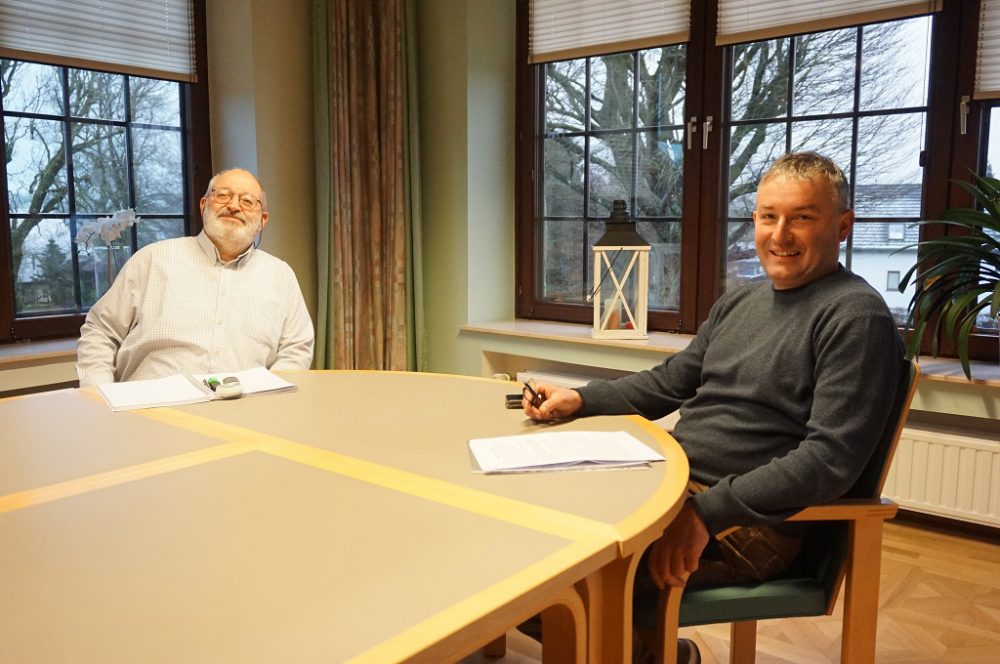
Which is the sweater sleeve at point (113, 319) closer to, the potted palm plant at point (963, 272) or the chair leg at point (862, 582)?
the chair leg at point (862, 582)

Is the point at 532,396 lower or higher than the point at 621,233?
lower

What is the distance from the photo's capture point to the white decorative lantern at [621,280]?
134 inches

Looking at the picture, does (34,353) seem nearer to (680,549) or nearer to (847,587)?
(680,549)

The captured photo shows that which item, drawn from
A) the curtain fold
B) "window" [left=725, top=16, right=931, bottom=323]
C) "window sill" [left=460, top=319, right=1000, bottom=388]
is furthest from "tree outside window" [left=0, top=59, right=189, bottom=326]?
"window" [left=725, top=16, right=931, bottom=323]

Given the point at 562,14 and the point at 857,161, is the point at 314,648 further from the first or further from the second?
the point at 562,14

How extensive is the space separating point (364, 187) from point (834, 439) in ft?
9.41

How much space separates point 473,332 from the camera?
3.87 metres

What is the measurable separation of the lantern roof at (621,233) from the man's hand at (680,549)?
6.82 ft

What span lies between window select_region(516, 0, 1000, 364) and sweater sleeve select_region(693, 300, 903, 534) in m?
1.80

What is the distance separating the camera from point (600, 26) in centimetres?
366

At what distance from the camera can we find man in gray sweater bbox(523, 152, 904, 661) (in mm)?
1418

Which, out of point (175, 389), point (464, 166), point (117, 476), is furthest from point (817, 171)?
point (464, 166)

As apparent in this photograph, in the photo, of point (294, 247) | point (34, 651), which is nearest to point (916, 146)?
point (294, 247)

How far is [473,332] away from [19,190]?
1980 mm
